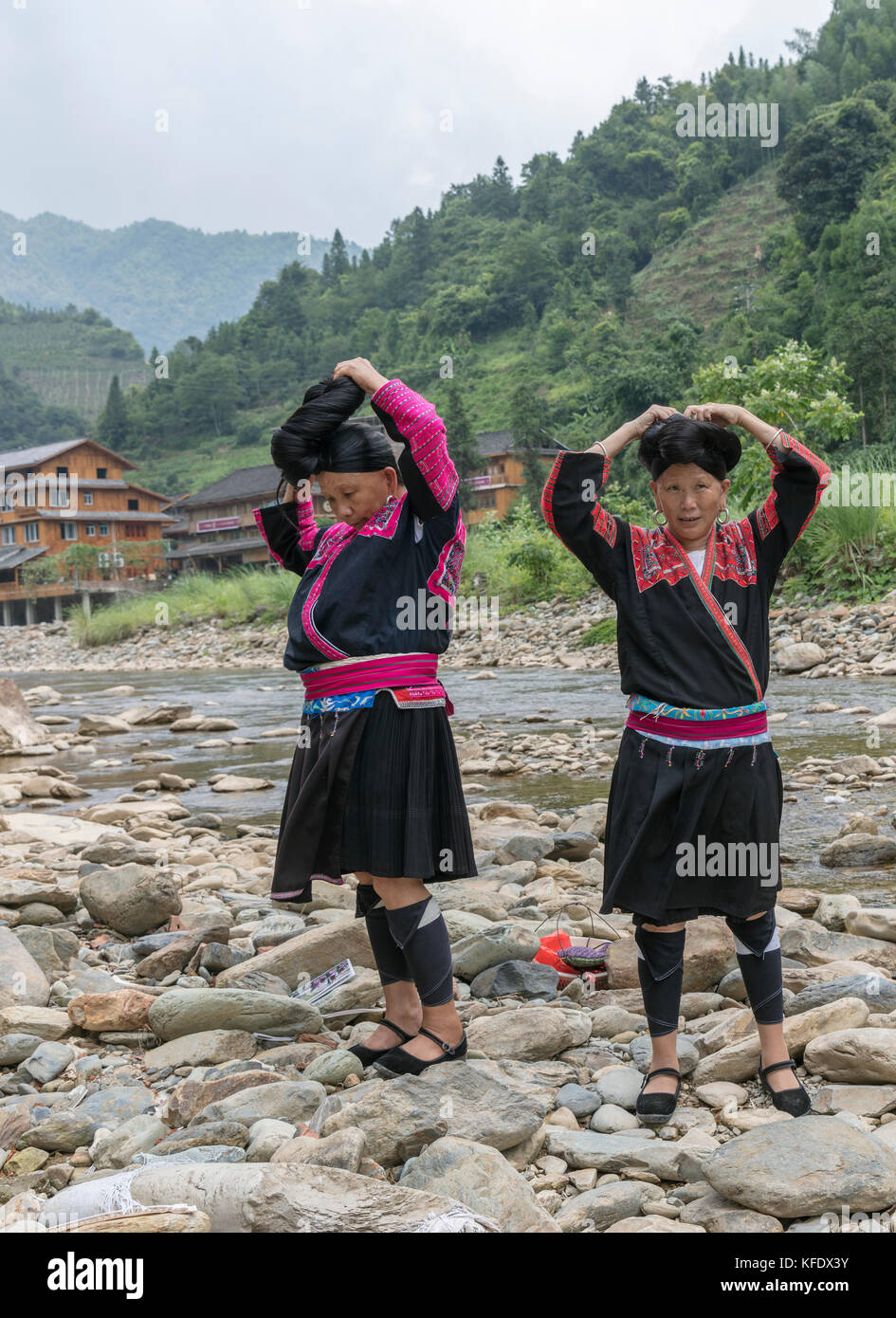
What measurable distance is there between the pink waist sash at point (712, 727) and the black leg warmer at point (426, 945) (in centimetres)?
67

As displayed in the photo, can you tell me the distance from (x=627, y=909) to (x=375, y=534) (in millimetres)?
1068

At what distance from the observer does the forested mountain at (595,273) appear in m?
38.8

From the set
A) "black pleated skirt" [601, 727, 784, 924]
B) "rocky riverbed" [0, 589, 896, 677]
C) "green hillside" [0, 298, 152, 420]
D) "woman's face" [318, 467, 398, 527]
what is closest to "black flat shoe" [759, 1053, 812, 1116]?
→ "black pleated skirt" [601, 727, 784, 924]

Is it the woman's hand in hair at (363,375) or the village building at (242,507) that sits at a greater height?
the village building at (242,507)

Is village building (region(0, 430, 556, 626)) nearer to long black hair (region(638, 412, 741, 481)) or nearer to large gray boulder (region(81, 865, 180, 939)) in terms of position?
large gray boulder (region(81, 865, 180, 939))

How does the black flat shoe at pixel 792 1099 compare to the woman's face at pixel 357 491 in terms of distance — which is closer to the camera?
the black flat shoe at pixel 792 1099

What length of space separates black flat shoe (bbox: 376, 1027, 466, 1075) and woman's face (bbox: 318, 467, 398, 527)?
4.24 ft

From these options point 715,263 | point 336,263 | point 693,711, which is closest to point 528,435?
point 715,263

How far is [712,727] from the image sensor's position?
2455mm

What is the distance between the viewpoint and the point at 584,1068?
2.71 metres

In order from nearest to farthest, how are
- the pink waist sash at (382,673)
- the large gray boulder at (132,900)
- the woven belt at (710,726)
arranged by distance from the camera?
1. the woven belt at (710,726)
2. the pink waist sash at (382,673)
3. the large gray boulder at (132,900)

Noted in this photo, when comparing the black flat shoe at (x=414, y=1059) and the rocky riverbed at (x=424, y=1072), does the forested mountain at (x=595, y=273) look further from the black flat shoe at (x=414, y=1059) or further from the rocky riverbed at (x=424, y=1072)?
the black flat shoe at (x=414, y=1059)

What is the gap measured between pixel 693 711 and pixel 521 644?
15544mm

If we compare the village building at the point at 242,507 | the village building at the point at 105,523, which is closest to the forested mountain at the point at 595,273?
the village building at the point at 242,507
